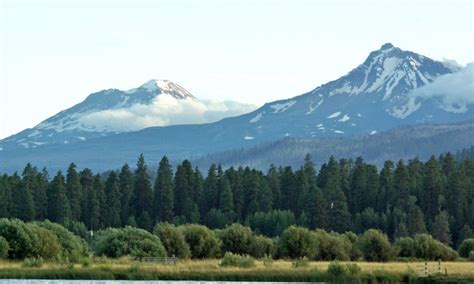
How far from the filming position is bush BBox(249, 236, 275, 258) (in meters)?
110

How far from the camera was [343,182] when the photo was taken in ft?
592

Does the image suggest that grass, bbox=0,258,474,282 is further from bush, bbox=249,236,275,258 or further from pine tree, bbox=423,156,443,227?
pine tree, bbox=423,156,443,227

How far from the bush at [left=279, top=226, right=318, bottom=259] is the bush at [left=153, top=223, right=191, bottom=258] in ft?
31.8

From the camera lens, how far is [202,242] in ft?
350

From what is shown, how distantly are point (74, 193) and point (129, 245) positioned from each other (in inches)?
3045

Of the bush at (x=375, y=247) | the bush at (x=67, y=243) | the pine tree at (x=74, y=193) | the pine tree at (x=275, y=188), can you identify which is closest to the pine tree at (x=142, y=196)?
the pine tree at (x=74, y=193)

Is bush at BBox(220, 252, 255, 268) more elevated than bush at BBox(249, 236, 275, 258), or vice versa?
bush at BBox(220, 252, 255, 268)

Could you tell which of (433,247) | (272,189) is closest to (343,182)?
(272,189)

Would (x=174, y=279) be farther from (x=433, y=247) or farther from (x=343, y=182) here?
(x=343, y=182)

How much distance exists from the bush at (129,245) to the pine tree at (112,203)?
74.6m

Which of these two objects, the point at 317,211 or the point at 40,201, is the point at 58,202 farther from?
the point at 317,211

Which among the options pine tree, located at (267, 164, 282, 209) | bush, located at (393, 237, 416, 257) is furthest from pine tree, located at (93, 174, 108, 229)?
bush, located at (393, 237, 416, 257)

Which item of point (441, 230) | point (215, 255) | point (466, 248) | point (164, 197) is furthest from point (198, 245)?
point (164, 197)

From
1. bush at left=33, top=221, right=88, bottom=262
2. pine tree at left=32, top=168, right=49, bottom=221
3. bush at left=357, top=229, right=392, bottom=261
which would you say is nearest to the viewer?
bush at left=33, top=221, right=88, bottom=262
